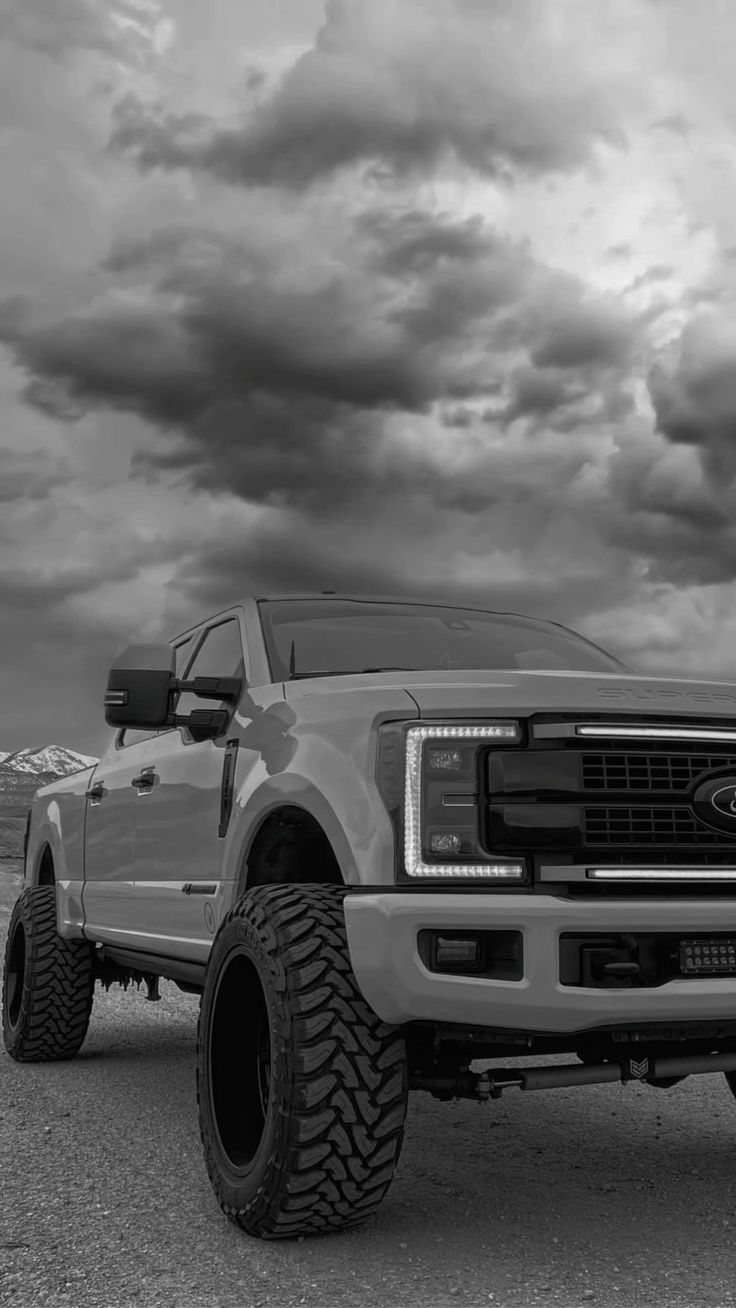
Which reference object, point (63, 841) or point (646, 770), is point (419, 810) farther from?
point (63, 841)

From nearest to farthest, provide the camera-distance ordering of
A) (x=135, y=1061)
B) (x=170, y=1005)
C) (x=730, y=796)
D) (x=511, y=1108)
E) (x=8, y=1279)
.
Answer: (x=8, y=1279)
(x=730, y=796)
(x=511, y=1108)
(x=135, y=1061)
(x=170, y=1005)

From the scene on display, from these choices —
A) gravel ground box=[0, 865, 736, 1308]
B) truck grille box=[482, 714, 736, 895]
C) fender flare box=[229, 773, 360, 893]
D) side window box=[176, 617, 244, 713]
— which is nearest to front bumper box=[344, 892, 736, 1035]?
truck grille box=[482, 714, 736, 895]

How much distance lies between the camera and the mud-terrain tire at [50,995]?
20.9 feet

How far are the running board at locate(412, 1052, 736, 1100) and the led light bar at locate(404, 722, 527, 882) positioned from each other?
54 centimetres

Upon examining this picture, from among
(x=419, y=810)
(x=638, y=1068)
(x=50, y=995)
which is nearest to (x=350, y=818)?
(x=419, y=810)

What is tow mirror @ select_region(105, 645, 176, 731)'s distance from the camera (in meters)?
4.24

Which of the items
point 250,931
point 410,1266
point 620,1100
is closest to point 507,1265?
point 410,1266

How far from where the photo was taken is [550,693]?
3.34 meters

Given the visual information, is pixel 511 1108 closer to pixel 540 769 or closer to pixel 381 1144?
pixel 381 1144

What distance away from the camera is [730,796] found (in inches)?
133

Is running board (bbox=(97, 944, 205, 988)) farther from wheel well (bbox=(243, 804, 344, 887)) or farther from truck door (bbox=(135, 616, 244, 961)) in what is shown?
wheel well (bbox=(243, 804, 344, 887))

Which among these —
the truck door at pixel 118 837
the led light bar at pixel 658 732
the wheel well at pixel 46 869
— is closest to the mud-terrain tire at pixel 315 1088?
the led light bar at pixel 658 732

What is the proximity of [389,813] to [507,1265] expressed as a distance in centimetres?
117

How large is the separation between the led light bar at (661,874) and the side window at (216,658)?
188 centimetres
